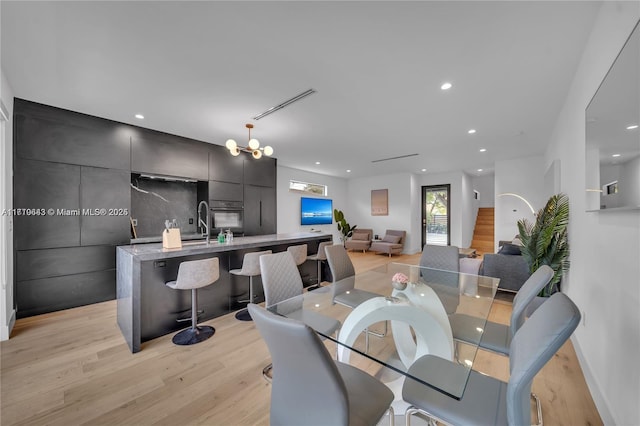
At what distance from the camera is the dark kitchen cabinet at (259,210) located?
5.36m

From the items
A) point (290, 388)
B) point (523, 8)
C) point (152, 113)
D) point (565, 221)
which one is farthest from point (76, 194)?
point (565, 221)

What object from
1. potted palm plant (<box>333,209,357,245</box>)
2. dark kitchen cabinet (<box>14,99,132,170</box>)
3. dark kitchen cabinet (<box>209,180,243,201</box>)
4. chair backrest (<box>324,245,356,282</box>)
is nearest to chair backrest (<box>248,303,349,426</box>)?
chair backrest (<box>324,245,356,282</box>)

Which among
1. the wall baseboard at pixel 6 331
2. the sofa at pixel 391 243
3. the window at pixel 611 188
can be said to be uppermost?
the window at pixel 611 188

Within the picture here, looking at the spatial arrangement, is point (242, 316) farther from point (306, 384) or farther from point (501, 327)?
point (501, 327)

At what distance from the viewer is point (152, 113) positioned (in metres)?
3.36

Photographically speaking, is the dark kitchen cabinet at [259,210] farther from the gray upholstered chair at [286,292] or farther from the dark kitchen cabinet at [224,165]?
the gray upholstered chair at [286,292]

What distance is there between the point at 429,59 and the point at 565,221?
8.11ft

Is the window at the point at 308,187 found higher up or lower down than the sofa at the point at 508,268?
higher up

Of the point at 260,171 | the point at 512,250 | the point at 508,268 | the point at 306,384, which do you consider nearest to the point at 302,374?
the point at 306,384

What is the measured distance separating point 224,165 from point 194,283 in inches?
124

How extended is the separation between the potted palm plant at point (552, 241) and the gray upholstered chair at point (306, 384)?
9.93 ft

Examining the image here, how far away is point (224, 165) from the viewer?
497 centimetres

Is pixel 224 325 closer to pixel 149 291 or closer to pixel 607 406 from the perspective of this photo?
pixel 149 291

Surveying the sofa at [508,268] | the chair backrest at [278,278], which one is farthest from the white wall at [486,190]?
the chair backrest at [278,278]
